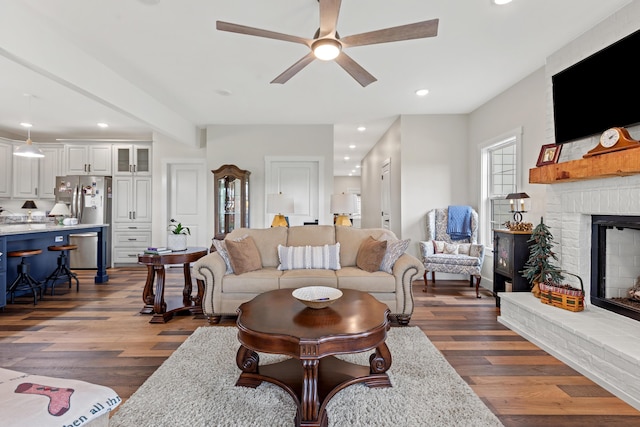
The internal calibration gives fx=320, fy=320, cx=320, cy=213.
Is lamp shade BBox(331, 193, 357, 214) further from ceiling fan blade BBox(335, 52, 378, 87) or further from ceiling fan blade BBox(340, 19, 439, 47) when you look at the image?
ceiling fan blade BBox(340, 19, 439, 47)

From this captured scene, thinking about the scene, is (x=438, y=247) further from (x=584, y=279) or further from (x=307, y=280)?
(x=307, y=280)

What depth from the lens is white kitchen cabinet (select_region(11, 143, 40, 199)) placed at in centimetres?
612

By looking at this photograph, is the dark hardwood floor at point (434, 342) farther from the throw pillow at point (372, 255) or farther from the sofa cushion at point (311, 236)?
the sofa cushion at point (311, 236)

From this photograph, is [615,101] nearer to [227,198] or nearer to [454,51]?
[454,51]

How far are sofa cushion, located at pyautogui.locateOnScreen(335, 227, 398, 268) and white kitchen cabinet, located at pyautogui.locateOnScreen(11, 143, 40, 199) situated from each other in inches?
→ 248

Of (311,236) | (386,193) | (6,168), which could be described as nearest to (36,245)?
(6,168)

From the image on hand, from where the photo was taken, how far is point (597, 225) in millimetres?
2742

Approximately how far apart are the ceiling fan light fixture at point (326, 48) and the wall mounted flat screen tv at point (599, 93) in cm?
214

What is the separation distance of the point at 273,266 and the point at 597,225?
10.1ft

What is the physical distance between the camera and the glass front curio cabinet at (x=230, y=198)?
5.40m

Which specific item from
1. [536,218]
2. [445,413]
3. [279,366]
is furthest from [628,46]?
[279,366]

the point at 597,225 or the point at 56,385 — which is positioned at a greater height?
the point at 597,225

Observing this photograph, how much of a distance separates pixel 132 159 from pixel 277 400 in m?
5.87

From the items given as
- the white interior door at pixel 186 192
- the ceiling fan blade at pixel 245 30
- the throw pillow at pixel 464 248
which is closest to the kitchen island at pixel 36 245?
the white interior door at pixel 186 192
